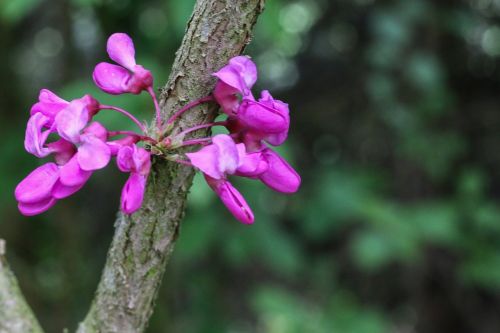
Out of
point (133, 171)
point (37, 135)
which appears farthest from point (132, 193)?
point (37, 135)

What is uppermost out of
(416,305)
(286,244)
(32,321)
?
(32,321)

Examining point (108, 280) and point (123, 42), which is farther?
point (108, 280)

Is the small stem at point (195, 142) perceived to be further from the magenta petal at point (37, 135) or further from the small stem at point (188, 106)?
the magenta petal at point (37, 135)

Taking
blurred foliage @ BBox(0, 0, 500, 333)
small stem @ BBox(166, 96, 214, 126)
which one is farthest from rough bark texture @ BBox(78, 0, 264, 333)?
blurred foliage @ BBox(0, 0, 500, 333)

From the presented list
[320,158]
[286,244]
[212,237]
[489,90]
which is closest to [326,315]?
[286,244]

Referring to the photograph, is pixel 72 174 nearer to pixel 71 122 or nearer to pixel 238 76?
pixel 71 122

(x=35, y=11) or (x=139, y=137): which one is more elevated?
(x=139, y=137)

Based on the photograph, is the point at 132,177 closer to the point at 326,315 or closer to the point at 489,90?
the point at 326,315
